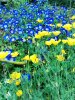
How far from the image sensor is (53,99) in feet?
9.92

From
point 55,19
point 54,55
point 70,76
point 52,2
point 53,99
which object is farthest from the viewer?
point 52,2

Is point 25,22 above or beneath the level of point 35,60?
beneath

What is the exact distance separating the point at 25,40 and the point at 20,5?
2.84 m

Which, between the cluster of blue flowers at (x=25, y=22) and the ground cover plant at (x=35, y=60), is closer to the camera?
the ground cover plant at (x=35, y=60)

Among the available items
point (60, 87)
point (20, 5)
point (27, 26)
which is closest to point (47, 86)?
point (60, 87)

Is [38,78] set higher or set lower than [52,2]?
higher

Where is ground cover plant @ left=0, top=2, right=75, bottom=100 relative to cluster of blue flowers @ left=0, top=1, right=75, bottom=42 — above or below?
above

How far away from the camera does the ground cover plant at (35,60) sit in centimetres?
297

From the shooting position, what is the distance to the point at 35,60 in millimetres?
3361

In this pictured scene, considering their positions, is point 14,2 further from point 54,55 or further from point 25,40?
point 54,55

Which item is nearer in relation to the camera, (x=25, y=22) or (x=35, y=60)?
(x=35, y=60)

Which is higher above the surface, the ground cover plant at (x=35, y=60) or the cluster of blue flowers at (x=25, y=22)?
the ground cover plant at (x=35, y=60)

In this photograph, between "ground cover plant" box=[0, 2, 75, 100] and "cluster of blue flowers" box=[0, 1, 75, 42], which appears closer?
"ground cover plant" box=[0, 2, 75, 100]

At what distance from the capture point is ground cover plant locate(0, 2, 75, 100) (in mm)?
2971
